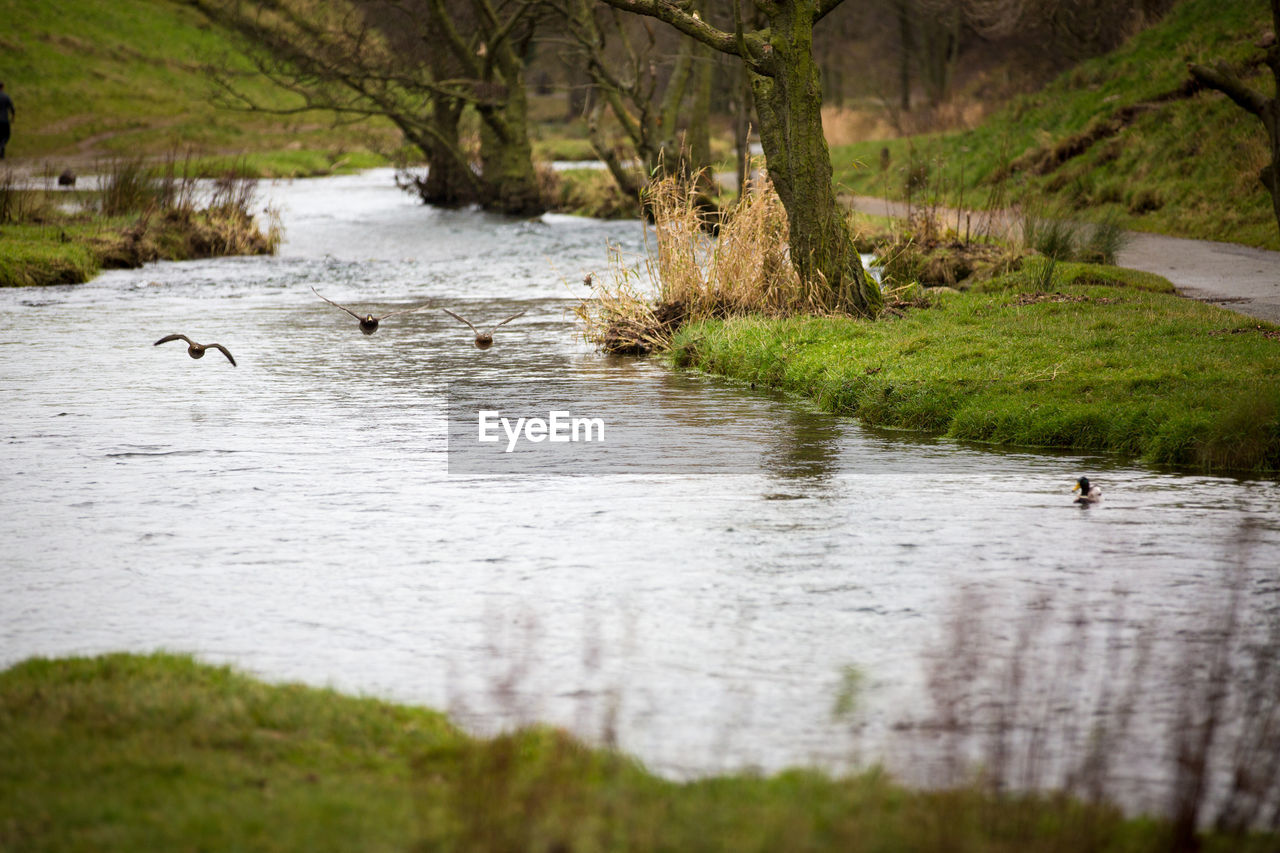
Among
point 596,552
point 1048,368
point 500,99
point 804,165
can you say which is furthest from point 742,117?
point 596,552

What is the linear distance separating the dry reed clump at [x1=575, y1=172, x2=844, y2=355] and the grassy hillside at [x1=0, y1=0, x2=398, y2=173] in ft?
141

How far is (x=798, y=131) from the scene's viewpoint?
1466cm

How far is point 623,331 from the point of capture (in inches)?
642

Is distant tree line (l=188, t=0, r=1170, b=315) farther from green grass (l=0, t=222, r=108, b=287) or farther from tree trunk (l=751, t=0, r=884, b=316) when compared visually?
green grass (l=0, t=222, r=108, b=287)

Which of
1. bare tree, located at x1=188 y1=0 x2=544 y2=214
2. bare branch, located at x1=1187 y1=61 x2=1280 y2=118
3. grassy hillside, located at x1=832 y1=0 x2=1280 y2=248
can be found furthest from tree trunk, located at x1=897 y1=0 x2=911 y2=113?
bare branch, located at x1=1187 y1=61 x2=1280 y2=118

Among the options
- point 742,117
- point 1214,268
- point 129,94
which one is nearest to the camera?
point 1214,268

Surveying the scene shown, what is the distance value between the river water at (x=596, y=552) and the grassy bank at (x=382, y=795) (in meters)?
0.40

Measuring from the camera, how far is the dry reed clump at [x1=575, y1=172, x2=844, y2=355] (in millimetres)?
15805

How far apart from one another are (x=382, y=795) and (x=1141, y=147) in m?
25.1

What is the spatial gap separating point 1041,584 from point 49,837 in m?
5.16

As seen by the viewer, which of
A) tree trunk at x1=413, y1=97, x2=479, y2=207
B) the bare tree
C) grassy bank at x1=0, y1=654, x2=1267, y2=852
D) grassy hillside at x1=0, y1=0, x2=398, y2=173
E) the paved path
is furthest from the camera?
grassy hillside at x1=0, y1=0, x2=398, y2=173

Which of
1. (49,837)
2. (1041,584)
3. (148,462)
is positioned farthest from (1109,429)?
(49,837)

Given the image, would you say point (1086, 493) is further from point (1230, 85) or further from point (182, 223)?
point (182, 223)

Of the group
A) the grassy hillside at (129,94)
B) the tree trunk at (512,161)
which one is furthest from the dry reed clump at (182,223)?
the grassy hillside at (129,94)
